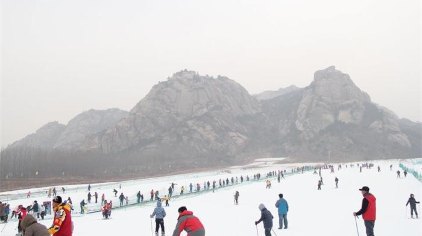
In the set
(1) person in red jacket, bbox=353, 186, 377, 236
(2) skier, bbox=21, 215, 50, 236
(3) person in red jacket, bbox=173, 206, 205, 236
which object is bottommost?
(1) person in red jacket, bbox=353, 186, 377, 236

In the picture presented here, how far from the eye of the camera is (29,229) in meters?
6.83

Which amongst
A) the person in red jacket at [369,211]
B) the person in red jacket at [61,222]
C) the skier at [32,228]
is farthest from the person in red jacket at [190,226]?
the person in red jacket at [369,211]

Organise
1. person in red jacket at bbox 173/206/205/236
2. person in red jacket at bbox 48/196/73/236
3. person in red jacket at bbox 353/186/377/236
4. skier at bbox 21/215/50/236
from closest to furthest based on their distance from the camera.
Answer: skier at bbox 21/215/50/236, person in red jacket at bbox 173/206/205/236, person in red jacket at bbox 48/196/73/236, person in red jacket at bbox 353/186/377/236

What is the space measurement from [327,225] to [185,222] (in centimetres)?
1243

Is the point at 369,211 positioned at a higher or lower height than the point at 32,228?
lower

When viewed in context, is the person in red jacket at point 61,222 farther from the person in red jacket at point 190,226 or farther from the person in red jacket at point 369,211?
the person in red jacket at point 369,211

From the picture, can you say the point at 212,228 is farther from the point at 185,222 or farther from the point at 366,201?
the point at 185,222

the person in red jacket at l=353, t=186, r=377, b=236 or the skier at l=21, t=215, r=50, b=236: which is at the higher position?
the skier at l=21, t=215, r=50, b=236

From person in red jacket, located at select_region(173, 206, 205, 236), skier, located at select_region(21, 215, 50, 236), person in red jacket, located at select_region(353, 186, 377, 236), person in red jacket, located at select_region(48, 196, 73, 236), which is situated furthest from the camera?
person in red jacket, located at select_region(353, 186, 377, 236)

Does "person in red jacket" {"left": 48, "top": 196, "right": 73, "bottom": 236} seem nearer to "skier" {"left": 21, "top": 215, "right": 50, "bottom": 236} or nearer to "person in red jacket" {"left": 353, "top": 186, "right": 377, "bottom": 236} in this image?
"skier" {"left": 21, "top": 215, "right": 50, "bottom": 236}

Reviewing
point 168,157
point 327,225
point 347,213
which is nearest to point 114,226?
point 327,225

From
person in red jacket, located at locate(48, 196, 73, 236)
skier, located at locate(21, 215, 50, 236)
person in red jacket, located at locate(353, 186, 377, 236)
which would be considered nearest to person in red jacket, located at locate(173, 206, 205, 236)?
person in red jacket, located at locate(48, 196, 73, 236)

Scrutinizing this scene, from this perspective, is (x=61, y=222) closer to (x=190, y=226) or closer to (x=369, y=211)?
(x=190, y=226)

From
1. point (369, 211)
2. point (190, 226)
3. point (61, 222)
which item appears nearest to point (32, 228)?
point (61, 222)
